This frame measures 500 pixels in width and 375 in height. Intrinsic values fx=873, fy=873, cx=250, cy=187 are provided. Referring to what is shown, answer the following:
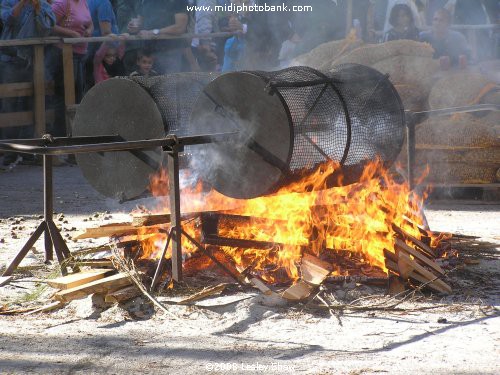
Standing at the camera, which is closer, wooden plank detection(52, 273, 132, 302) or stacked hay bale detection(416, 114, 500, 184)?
wooden plank detection(52, 273, 132, 302)

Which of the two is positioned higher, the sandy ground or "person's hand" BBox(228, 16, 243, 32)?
"person's hand" BBox(228, 16, 243, 32)

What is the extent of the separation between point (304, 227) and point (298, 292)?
880 millimetres

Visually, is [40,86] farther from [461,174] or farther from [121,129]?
[121,129]

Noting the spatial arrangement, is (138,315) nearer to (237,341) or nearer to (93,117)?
(237,341)

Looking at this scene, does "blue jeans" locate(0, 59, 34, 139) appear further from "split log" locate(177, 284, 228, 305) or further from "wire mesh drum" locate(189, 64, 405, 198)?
"split log" locate(177, 284, 228, 305)

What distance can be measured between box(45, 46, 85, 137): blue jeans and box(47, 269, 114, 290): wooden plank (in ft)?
24.8

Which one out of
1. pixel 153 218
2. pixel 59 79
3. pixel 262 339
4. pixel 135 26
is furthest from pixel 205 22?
pixel 262 339

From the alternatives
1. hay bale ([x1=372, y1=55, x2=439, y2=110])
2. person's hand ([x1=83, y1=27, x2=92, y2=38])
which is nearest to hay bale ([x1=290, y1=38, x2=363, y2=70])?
hay bale ([x1=372, y1=55, x2=439, y2=110])

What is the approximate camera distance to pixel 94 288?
5875 mm

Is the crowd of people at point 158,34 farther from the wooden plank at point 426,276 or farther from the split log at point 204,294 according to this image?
the wooden plank at point 426,276

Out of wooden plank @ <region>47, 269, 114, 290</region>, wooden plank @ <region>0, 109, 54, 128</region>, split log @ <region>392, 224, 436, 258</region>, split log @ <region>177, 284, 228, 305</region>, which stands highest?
wooden plank @ <region>0, 109, 54, 128</region>

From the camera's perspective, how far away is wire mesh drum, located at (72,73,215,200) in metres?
6.81

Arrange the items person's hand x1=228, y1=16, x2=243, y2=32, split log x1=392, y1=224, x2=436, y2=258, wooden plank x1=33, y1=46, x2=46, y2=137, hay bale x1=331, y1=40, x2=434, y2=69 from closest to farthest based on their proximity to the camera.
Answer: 1. split log x1=392, y1=224, x2=436, y2=258
2. hay bale x1=331, y1=40, x2=434, y2=69
3. wooden plank x1=33, y1=46, x2=46, y2=137
4. person's hand x1=228, y1=16, x2=243, y2=32

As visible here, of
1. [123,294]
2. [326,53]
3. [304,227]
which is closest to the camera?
[123,294]
